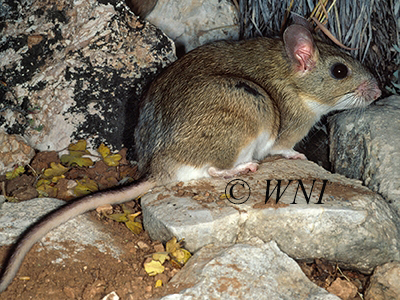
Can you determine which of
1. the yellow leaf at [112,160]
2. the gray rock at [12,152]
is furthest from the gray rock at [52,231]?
the yellow leaf at [112,160]

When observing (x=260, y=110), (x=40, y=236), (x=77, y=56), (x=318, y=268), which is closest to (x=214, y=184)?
(x=260, y=110)

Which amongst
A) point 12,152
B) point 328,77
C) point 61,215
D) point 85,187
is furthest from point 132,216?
point 328,77

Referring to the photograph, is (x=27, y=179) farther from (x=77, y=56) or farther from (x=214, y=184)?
(x=214, y=184)

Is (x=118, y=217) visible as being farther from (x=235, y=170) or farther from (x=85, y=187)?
(x=235, y=170)

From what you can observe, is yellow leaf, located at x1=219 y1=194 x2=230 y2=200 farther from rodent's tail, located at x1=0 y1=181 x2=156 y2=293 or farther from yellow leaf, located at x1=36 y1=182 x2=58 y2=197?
yellow leaf, located at x1=36 y1=182 x2=58 y2=197

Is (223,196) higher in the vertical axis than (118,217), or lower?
higher

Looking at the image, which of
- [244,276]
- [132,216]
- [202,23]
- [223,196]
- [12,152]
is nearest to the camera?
[244,276]
